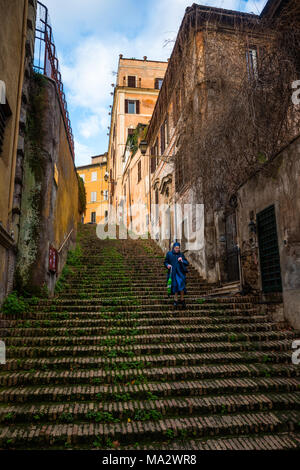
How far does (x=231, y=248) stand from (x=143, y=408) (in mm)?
7071

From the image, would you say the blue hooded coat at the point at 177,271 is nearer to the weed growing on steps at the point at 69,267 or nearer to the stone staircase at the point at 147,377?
the stone staircase at the point at 147,377

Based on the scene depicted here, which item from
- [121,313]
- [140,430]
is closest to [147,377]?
[140,430]

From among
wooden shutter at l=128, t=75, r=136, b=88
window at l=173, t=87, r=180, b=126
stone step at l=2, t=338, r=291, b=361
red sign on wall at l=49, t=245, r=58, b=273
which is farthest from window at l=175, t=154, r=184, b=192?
wooden shutter at l=128, t=75, r=136, b=88

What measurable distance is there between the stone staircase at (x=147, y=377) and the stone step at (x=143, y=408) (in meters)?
0.01

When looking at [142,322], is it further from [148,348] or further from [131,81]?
[131,81]

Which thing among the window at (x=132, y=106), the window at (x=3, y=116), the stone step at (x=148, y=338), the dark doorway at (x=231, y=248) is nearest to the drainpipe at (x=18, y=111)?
the window at (x=3, y=116)

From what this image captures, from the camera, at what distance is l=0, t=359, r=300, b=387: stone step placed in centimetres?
468

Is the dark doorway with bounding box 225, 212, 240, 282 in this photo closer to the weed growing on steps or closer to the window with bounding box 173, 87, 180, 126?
the weed growing on steps

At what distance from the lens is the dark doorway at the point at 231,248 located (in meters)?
10.3

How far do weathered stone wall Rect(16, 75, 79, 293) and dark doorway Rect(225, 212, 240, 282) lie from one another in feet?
16.6

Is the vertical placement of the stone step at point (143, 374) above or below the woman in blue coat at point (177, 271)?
below

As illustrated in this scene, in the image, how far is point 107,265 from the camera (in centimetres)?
1228
